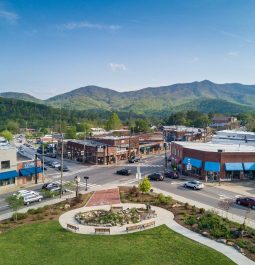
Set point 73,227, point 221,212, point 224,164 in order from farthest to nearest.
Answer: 1. point 224,164
2. point 221,212
3. point 73,227

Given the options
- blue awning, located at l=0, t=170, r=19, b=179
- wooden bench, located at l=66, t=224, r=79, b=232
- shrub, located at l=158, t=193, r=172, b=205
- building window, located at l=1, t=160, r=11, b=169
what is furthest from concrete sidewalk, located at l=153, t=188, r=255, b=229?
building window, located at l=1, t=160, r=11, b=169

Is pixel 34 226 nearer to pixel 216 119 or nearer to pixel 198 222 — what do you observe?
pixel 198 222

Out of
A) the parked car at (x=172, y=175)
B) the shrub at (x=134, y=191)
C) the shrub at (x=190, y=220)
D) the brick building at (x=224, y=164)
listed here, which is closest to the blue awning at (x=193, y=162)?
the brick building at (x=224, y=164)

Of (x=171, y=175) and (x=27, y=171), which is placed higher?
(x=27, y=171)

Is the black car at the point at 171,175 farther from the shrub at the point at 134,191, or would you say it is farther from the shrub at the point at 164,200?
the shrub at the point at 164,200

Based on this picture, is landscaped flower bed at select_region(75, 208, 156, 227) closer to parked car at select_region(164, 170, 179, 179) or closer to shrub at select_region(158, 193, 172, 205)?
shrub at select_region(158, 193, 172, 205)

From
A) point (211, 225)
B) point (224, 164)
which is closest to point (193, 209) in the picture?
point (211, 225)

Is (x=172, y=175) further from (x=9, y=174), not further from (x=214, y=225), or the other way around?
(x=9, y=174)

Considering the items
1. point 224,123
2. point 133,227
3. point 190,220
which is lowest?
point 133,227
